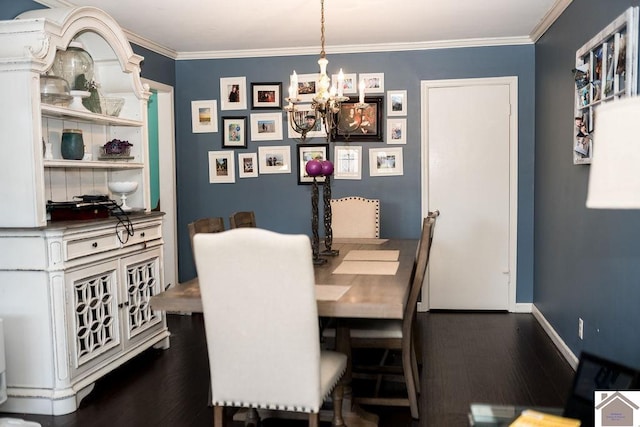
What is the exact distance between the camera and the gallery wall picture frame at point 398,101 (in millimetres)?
4906

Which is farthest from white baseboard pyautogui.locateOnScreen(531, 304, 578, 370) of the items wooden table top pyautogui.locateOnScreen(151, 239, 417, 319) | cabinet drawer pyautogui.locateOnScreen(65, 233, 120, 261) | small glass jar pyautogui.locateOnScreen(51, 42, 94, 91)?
small glass jar pyautogui.locateOnScreen(51, 42, 94, 91)

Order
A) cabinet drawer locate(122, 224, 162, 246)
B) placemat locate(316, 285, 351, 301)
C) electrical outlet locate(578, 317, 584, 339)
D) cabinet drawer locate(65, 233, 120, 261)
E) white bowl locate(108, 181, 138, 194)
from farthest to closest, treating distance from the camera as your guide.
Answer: white bowl locate(108, 181, 138, 194) → cabinet drawer locate(122, 224, 162, 246) → electrical outlet locate(578, 317, 584, 339) → cabinet drawer locate(65, 233, 120, 261) → placemat locate(316, 285, 351, 301)

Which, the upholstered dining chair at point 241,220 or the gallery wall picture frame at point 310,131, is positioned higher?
the gallery wall picture frame at point 310,131

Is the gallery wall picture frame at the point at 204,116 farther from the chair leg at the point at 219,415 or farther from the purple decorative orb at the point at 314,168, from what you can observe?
the chair leg at the point at 219,415

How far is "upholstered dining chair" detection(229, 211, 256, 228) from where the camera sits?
3420 mm

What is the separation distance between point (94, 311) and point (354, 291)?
67.4 inches

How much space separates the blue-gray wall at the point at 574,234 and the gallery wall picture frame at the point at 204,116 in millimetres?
2802

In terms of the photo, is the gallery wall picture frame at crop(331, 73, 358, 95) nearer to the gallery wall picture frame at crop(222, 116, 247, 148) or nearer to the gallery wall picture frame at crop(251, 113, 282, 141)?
the gallery wall picture frame at crop(251, 113, 282, 141)

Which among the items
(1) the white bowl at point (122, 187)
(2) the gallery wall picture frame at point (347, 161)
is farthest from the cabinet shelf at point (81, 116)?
(2) the gallery wall picture frame at point (347, 161)

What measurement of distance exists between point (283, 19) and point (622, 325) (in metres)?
2.93

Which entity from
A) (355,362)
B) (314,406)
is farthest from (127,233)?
(314,406)

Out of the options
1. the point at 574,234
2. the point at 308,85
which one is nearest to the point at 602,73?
the point at 574,234

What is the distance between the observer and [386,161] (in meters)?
4.95

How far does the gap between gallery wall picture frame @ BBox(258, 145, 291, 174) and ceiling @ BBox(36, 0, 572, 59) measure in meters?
0.85
